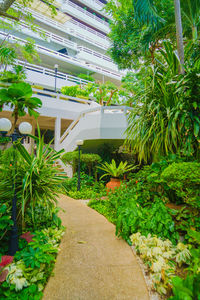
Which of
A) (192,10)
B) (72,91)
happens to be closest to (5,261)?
(192,10)

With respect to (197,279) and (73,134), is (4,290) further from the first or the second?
(73,134)

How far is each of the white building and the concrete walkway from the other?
6.07 meters

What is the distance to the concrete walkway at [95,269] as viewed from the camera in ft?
7.57

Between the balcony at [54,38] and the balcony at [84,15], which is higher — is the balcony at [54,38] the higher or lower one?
the lower one

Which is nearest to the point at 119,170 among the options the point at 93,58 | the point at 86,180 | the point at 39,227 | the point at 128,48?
the point at 86,180

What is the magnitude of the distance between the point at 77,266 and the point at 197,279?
5.57 feet

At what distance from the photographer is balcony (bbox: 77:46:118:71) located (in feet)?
67.8

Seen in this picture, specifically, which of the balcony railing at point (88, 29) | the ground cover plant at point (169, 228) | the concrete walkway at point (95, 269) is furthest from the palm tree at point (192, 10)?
the balcony railing at point (88, 29)

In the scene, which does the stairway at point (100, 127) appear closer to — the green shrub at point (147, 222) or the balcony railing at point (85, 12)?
the green shrub at point (147, 222)

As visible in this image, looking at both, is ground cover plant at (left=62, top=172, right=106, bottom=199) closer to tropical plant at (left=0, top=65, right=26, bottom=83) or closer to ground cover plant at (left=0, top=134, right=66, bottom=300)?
ground cover plant at (left=0, top=134, right=66, bottom=300)

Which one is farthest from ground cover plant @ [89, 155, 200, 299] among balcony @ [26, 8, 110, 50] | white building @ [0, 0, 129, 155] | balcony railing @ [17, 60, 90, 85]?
balcony @ [26, 8, 110, 50]

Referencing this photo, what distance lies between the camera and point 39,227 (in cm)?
375

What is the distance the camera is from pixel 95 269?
109 inches

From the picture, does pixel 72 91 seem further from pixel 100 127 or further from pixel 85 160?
pixel 85 160
